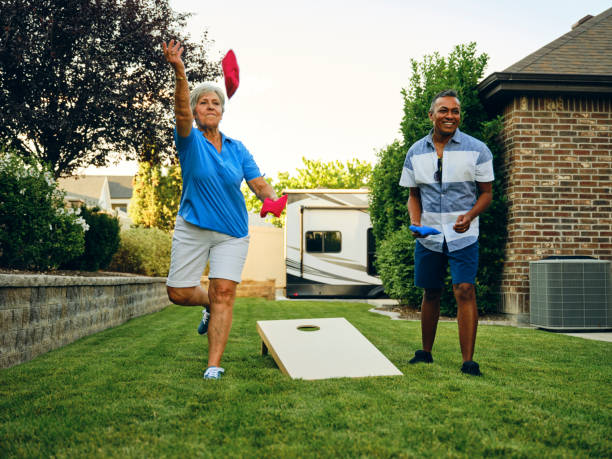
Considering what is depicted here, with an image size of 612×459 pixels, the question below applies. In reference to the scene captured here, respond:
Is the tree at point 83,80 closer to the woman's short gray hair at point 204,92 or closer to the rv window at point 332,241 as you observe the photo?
the woman's short gray hair at point 204,92

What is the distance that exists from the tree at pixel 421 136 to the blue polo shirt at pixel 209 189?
4.94m

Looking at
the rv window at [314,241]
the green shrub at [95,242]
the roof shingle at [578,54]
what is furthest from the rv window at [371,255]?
the green shrub at [95,242]

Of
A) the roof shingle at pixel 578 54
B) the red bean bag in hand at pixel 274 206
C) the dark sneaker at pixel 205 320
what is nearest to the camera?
the red bean bag in hand at pixel 274 206

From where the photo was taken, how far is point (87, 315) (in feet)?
18.7

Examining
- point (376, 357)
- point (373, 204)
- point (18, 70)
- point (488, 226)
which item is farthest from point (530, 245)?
point (18, 70)

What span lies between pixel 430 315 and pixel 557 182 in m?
4.69

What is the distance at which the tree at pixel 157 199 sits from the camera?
23.1 m

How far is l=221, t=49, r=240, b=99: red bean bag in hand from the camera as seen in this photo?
3.55 m

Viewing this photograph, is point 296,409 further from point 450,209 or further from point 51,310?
point 51,310

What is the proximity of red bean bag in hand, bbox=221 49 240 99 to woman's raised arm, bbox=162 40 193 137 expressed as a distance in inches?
24.7

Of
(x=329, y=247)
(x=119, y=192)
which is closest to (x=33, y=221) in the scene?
(x=329, y=247)

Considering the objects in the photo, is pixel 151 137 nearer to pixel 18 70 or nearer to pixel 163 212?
pixel 18 70

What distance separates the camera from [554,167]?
7371mm

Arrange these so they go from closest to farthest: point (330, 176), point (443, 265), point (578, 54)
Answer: point (443, 265) < point (578, 54) < point (330, 176)
